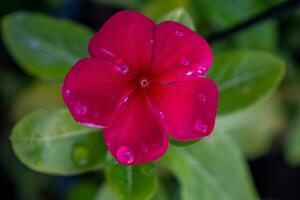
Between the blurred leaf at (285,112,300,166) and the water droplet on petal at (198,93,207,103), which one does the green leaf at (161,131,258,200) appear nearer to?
the water droplet on petal at (198,93,207,103)

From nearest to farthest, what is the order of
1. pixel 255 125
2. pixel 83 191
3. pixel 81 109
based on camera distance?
pixel 81 109 → pixel 83 191 → pixel 255 125

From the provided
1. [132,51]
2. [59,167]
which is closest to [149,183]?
[59,167]

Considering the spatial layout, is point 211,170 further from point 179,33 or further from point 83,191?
point 83,191

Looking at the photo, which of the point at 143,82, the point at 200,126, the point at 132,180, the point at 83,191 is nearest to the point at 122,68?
the point at 143,82

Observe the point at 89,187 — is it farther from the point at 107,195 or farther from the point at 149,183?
the point at 149,183

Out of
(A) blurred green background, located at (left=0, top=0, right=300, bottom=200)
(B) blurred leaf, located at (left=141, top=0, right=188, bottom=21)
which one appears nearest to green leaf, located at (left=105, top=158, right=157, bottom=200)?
(B) blurred leaf, located at (left=141, top=0, right=188, bottom=21)

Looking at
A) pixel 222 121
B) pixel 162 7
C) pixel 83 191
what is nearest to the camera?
pixel 162 7
